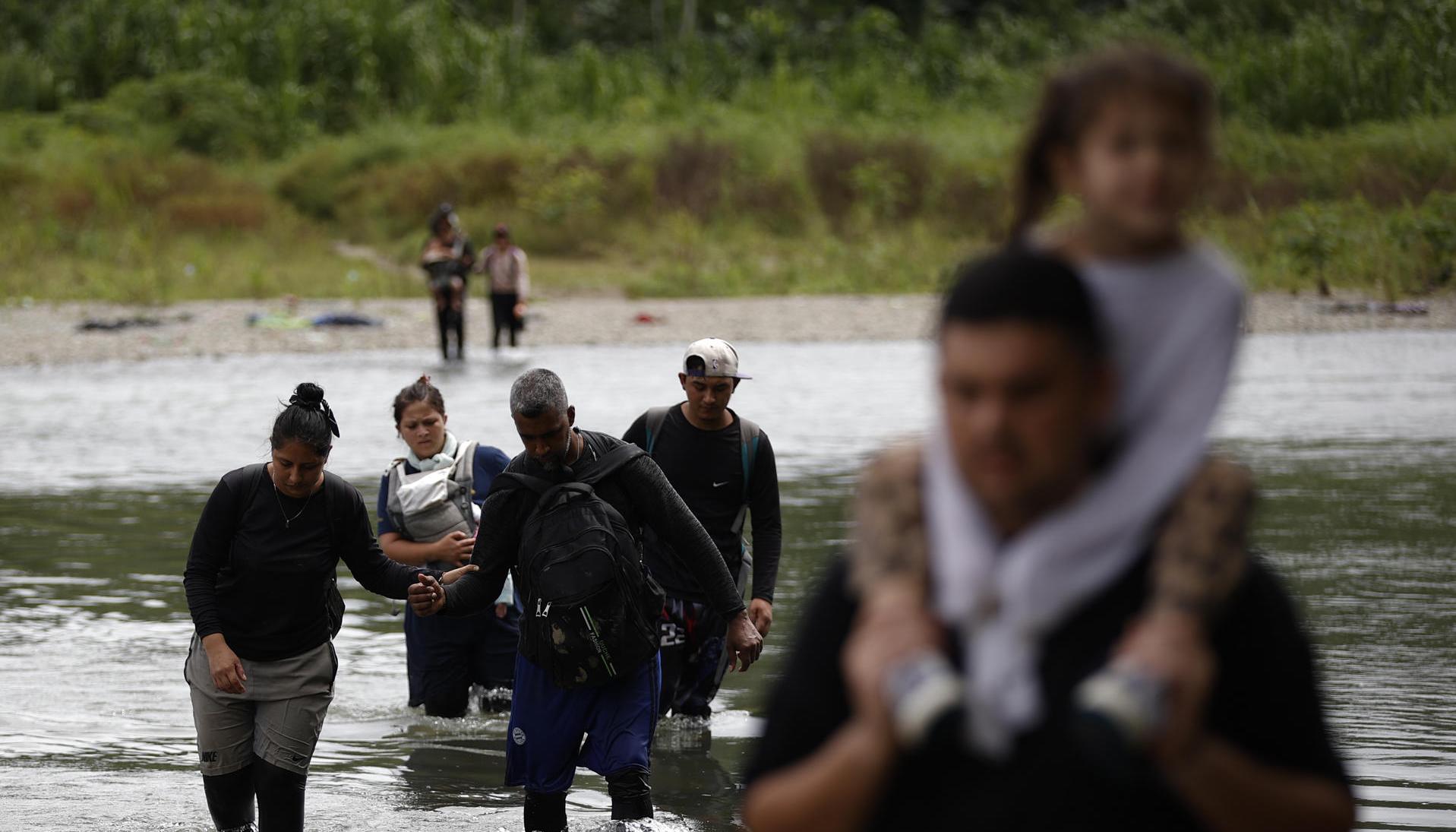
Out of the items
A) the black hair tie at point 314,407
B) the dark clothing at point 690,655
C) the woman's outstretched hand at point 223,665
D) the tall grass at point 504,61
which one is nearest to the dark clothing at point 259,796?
the woman's outstretched hand at point 223,665

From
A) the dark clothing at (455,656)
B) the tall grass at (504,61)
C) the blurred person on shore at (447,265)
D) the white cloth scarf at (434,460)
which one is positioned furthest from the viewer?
the tall grass at (504,61)

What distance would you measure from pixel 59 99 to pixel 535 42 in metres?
14.7

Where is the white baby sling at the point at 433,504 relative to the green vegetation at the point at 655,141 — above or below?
below

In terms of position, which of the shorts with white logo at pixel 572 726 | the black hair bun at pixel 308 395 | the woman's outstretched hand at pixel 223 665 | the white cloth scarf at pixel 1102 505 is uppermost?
the white cloth scarf at pixel 1102 505

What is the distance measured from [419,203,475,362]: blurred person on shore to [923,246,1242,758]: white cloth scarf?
67.0 ft

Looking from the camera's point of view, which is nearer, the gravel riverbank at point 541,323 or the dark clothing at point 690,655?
the dark clothing at point 690,655

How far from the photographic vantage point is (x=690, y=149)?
1667 inches

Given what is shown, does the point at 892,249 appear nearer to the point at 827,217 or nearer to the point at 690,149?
the point at 827,217

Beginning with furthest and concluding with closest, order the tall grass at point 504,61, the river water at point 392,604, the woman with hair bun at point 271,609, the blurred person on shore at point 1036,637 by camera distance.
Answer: the tall grass at point 504,61 < the river water at point 392,604 < the woman with hair bun at point 271,609 < the blurred person on shore at point 1036,637

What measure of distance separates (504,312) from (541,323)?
575cm

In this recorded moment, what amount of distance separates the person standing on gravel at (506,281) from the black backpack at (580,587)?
679 inches

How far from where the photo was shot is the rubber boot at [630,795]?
5746mm

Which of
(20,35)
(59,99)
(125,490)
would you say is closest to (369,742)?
(125,490)

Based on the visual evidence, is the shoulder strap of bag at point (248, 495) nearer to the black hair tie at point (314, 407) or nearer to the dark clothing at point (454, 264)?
the black hair tie at point (314, 407)
